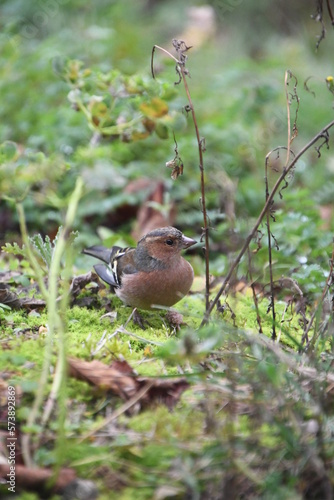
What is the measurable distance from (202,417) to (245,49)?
11.2 metres

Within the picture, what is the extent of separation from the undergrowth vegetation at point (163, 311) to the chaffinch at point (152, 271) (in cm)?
15

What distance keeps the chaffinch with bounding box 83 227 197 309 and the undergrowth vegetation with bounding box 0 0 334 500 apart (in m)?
0.15

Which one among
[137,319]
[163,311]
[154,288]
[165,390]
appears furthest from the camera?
[163,311]

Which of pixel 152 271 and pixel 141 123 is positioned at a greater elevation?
pixel 141 123

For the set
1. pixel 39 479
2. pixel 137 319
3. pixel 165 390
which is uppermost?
pixel 137 319

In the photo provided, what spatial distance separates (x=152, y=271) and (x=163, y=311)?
0.32 metres

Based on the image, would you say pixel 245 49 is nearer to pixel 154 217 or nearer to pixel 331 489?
pixel 154 217

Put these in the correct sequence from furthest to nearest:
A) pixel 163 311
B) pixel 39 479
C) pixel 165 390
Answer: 1. pixel 163 311
2. pixel 165 390
3. pixel 39 479

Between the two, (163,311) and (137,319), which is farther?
(163,311)

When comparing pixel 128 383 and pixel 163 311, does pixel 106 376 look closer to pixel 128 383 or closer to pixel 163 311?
pixel 128 383

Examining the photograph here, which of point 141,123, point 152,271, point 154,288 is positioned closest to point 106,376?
point 154,288

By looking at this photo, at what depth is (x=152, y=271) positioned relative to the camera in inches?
179

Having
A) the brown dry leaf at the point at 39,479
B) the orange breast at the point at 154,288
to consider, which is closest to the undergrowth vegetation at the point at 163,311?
the brown dry leaf at the point at 39,479

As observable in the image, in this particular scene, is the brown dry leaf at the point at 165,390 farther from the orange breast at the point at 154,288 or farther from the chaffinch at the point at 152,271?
the orange breast at the point at 154,288
